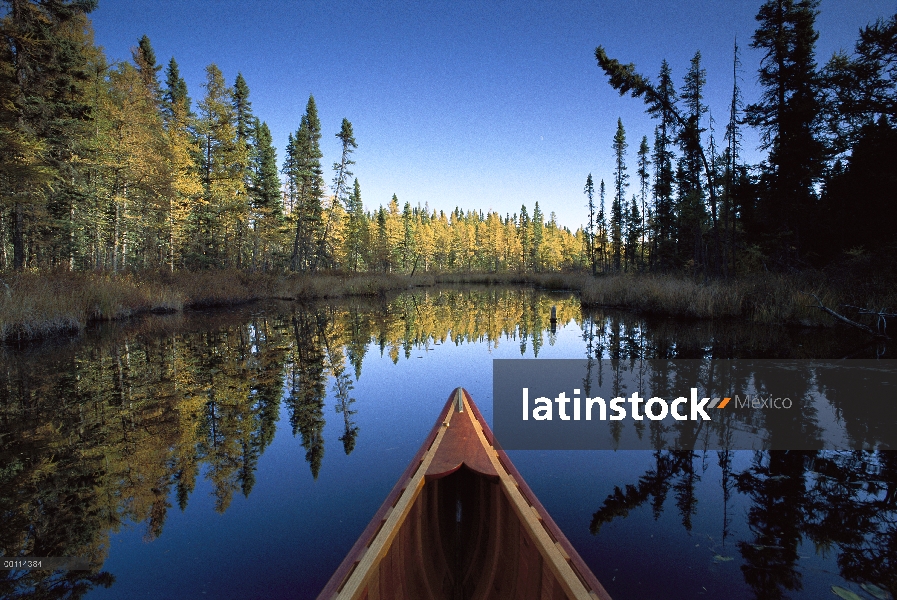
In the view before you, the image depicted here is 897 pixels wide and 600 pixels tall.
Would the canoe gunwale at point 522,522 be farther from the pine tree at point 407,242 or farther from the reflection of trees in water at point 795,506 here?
the pine tree at point 407,242

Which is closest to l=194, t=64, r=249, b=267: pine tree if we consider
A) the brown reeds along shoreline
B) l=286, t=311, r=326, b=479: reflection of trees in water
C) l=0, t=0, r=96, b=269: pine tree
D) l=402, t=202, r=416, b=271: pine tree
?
the brown reeds along shoreline

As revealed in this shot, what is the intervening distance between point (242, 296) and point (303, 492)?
21674 mm

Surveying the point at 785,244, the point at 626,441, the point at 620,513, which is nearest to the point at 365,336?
the point at 626,441

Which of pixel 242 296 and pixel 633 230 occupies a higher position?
pixel 633 230

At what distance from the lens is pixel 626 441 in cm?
576

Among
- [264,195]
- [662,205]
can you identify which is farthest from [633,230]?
[264,195]

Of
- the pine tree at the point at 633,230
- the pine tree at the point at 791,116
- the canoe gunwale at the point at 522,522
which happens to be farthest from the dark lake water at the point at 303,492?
the pine tree at the point at 633,230

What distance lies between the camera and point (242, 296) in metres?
23.3

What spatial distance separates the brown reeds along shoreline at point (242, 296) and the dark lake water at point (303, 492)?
14.4 feet

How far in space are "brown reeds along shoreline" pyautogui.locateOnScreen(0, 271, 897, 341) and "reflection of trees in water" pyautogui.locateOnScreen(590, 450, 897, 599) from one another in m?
11.0

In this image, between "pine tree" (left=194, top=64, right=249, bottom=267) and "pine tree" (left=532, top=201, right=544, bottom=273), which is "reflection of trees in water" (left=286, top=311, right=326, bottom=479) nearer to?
"pine tree" (left=194, top=64, right=249, bottom=267)

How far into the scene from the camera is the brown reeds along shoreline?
12211 millimetres

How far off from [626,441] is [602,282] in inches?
785

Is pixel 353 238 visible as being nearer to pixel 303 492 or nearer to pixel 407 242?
pixel 407 242
